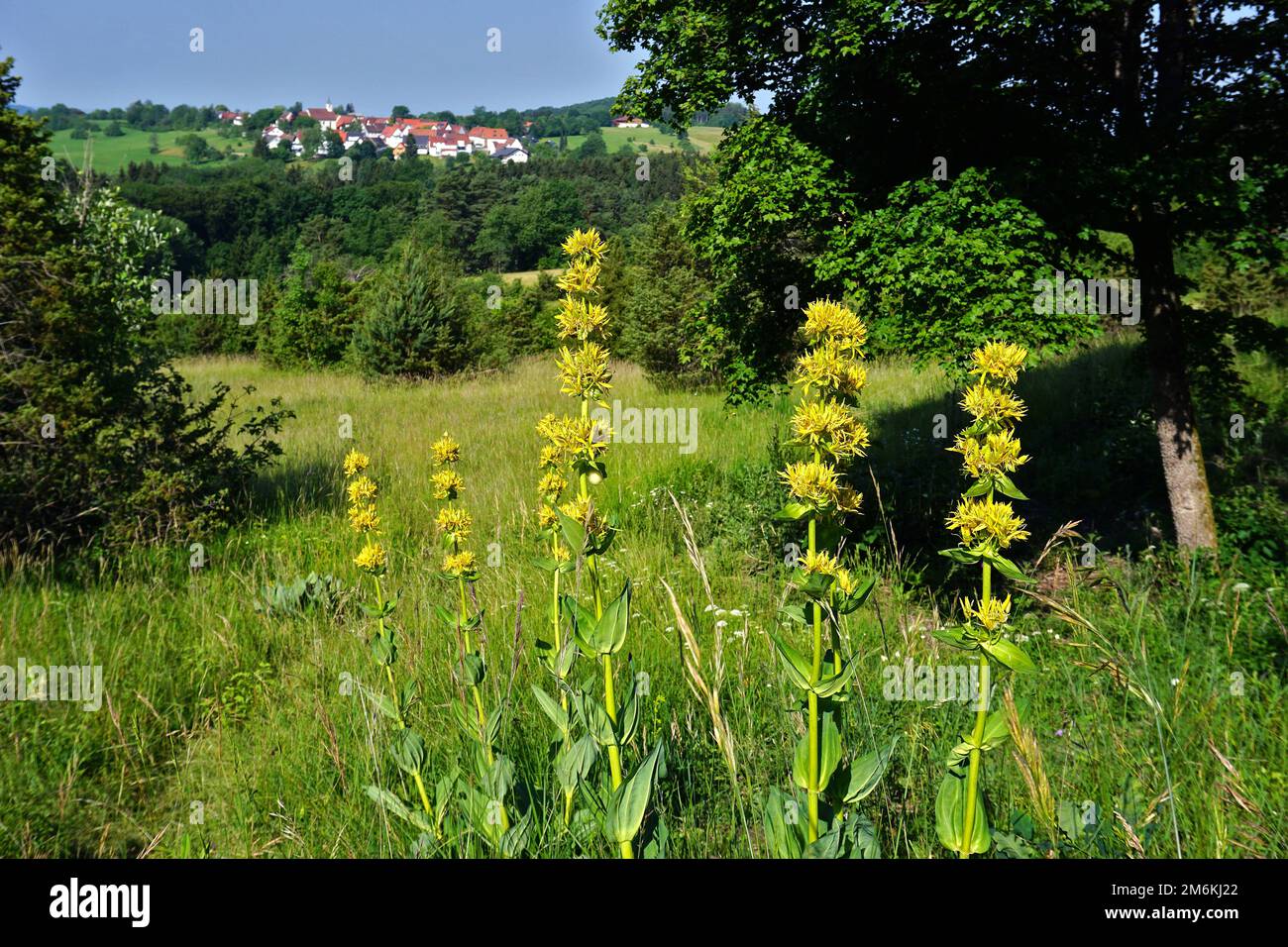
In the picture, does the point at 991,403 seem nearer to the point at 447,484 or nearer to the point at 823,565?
the point at 823,565

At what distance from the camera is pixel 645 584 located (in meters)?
5.48

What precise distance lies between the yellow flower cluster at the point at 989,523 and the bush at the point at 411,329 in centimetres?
2122

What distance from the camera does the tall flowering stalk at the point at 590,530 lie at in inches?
→ 82.0

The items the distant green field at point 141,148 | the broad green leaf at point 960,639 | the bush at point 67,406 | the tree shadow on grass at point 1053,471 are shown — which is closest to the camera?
the broad green leaf at point 960,639

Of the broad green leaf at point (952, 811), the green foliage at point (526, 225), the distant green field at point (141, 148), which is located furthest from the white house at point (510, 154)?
the broad green leaf at point (952, 811)

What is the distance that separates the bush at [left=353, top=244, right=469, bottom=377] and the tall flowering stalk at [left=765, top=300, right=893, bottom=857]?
69.1ft

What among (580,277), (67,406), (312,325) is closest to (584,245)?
(580,277)

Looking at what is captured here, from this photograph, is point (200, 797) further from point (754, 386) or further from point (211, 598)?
point (754, 386)

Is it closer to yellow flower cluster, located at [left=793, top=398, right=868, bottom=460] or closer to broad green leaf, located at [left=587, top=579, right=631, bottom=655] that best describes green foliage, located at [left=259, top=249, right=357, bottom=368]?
broad green leaf, located at [left=587, top=579, right=631, bottom=655]

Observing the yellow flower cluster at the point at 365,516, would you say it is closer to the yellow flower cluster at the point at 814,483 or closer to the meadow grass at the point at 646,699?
the meadow grass at the point at 646,699

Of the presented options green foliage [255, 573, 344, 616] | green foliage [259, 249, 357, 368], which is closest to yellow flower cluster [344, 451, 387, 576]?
green foliage [255, 573, 344, 616]

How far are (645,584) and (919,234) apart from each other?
342 cm

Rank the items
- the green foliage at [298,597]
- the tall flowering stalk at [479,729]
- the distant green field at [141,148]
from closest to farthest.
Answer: the tall flowering stalk at [479,729]
the green foliage at [298,597]
the distant green field at [141,148]

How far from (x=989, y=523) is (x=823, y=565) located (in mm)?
388
